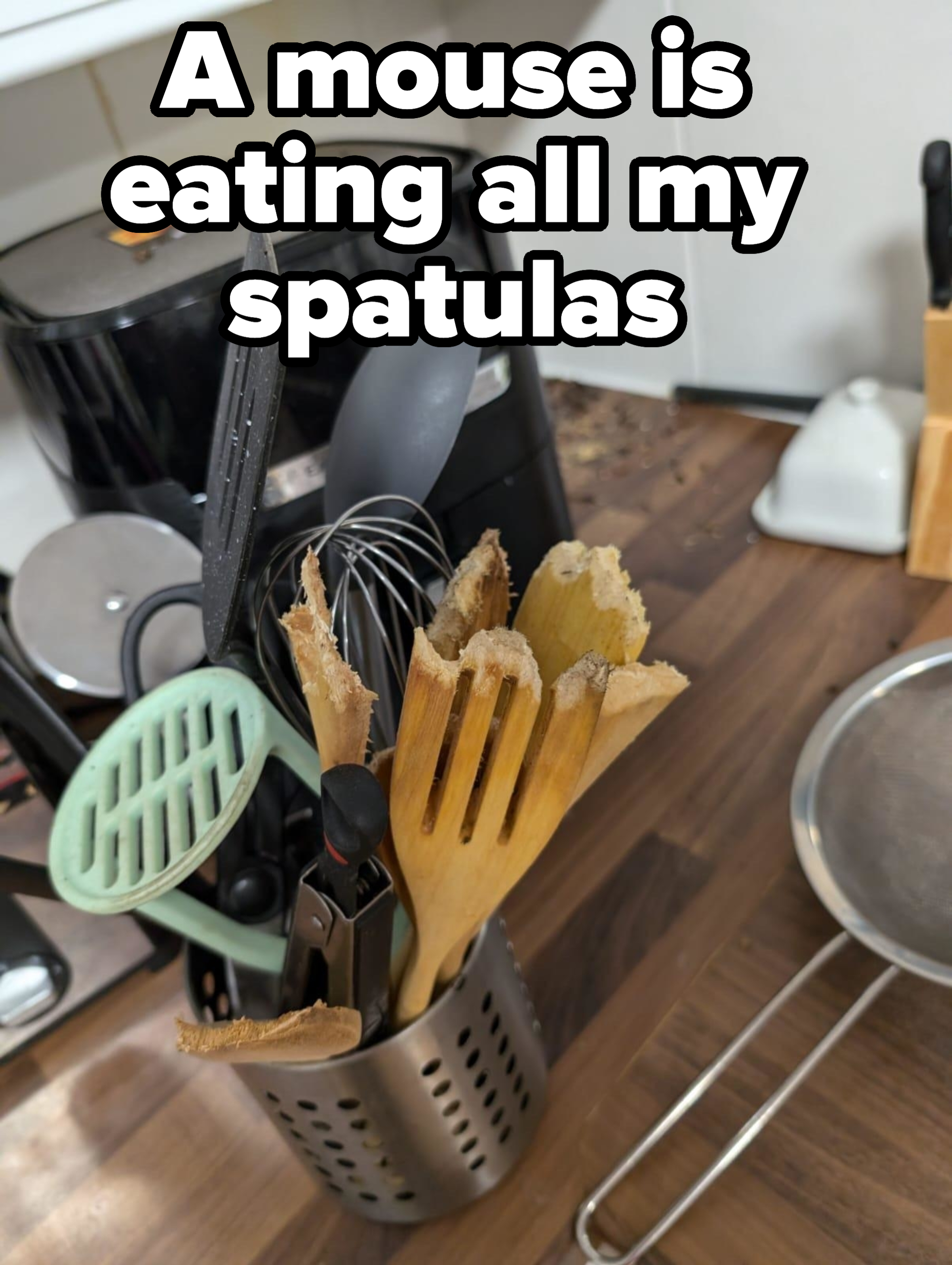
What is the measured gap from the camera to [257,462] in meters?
0.30

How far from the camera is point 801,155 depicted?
0.84m

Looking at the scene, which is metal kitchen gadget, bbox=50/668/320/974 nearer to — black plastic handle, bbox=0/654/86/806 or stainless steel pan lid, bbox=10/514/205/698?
black plastic handle, bbox=0/654/86/806

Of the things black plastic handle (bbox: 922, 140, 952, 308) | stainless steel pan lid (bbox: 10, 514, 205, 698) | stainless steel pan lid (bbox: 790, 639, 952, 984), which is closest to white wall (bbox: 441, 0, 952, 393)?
black plastic handle (bbox: 922, 140, 952, 308)

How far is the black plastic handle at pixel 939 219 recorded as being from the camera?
62 cm

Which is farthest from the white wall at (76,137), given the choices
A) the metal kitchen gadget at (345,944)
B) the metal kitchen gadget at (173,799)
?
the metal kitchen gadget at (345,944)

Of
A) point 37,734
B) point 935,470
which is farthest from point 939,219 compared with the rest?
point 37,734

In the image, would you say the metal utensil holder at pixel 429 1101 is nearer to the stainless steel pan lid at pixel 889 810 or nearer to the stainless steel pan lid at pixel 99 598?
the stainless steel pan lid at pixel 889 810

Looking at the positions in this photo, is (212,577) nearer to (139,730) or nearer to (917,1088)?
(139,730)

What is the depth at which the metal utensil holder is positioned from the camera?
36cm

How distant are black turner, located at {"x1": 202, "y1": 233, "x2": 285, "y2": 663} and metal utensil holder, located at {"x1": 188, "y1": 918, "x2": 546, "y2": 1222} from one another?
0.16 meters

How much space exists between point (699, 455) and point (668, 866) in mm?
497

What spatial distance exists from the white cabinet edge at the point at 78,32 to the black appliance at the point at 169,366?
101 millimetres

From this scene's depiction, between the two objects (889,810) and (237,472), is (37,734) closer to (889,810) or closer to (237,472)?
(237,472)

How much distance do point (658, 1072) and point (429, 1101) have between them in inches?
4.9
